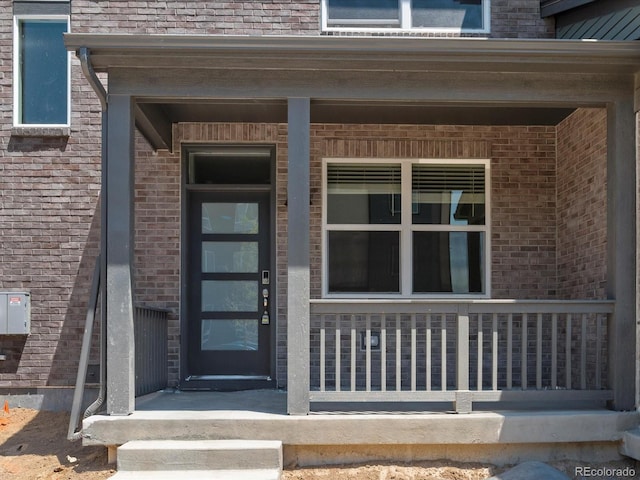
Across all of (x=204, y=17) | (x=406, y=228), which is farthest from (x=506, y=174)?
(x=204, y=17)

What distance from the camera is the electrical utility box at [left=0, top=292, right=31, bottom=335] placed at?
679 cm

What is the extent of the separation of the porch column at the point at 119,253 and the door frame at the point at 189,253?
1727 mm

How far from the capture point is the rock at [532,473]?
15.9 feet

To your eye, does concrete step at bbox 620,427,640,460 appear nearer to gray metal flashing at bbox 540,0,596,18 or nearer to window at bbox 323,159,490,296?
window at bbox 323,159,490,296

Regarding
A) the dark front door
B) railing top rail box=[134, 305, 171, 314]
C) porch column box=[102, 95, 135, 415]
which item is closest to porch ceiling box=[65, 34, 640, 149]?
porch column box=[102, 95, 135, 415]

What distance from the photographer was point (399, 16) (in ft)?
23.6

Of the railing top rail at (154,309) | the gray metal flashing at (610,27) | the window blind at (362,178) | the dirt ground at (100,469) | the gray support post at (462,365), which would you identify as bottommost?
the dirt ground at (100,469)

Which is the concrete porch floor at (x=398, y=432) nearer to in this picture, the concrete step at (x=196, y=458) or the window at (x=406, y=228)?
the concrete step at (x=196, y=458)

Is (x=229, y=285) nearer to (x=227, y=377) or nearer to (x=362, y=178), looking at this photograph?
(x=227, y=377)

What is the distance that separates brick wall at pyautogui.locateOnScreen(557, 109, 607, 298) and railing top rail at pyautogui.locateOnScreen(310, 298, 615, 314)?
0.79 m

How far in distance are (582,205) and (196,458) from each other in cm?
429

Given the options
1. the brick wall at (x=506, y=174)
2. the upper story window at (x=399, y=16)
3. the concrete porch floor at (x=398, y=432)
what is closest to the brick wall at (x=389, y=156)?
the brick wall at (x=506, y=174)

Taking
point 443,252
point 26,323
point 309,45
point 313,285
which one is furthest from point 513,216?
point 26,323

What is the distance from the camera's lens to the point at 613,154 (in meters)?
5.55
